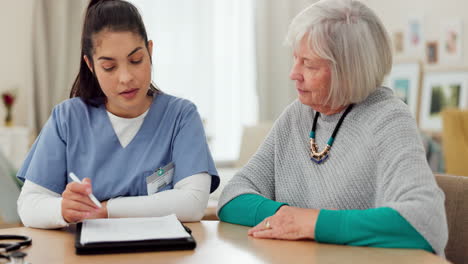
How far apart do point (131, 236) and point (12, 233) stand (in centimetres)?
35

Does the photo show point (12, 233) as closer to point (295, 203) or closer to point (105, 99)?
point (105, 99)

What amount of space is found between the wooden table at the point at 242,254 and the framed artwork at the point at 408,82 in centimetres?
444

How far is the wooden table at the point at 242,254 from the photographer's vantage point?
3.66 feet

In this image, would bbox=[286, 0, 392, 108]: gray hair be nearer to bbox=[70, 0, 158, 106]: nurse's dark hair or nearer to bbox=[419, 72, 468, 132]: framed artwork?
bbox=[70, 0, 158, 106]: nurse's dark hair

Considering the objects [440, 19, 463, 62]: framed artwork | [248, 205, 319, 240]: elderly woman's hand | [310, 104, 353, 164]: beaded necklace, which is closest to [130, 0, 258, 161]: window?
[440, 19, 463, 62]: framed artwork

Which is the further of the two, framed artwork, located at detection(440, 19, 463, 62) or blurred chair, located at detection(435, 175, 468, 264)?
framed artwork, located at detection(440, 19, 463, 62)

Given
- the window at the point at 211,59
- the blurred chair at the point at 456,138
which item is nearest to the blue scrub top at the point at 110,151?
the blurred chair at the point at 456,138

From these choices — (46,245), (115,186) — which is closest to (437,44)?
(115,186)

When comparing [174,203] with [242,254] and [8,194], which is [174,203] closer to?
[242,254]

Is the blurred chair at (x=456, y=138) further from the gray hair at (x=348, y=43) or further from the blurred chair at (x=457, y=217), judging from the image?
the gray hair at (x=348, y=43)

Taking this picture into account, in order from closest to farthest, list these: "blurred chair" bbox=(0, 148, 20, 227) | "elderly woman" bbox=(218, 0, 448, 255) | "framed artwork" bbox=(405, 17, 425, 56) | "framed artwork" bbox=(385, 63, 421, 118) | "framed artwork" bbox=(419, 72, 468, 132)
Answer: "elderly woman" bbox=(218, 0, 448, 255) < "blurred chair" bbox=(0, 148, 20, 227) < "framed artwork" bbox=(419, 72, 468, 132) < "framed artwork" bbox=(385, 63, 421, 118) < "framed artwork" bbox=(405, 17, 425, 56)

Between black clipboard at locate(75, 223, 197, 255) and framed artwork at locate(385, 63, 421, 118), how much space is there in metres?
4.57

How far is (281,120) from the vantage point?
1.69m

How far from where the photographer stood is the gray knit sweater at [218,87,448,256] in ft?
Result: 4.03
